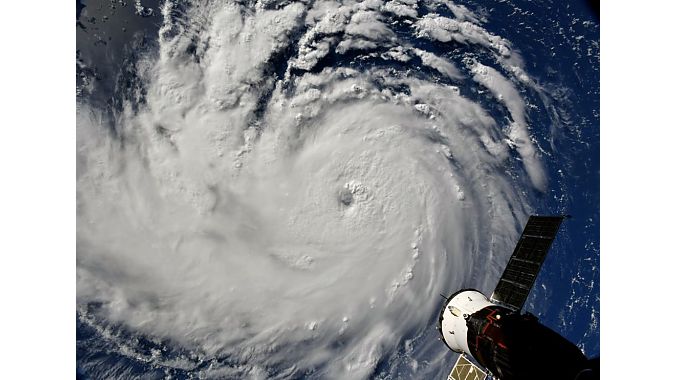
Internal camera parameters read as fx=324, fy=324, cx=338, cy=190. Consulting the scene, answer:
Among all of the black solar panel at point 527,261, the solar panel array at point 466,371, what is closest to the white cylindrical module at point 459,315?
the solar panel array at point 466,371

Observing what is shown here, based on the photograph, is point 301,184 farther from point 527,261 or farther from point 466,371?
point 466,371

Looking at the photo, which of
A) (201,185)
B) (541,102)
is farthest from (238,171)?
(541,102)

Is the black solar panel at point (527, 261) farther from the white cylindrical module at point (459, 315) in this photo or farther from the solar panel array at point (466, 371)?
the solar panel array at point (466, 371)

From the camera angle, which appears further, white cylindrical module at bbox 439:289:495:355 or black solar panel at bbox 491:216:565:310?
white cylindrical module at bbox 439:289:495:355

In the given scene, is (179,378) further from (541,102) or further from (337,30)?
(541,102)

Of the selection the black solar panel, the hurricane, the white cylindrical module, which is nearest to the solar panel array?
the white cylindrical module

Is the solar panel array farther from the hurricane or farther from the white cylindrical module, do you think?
the hurricane
